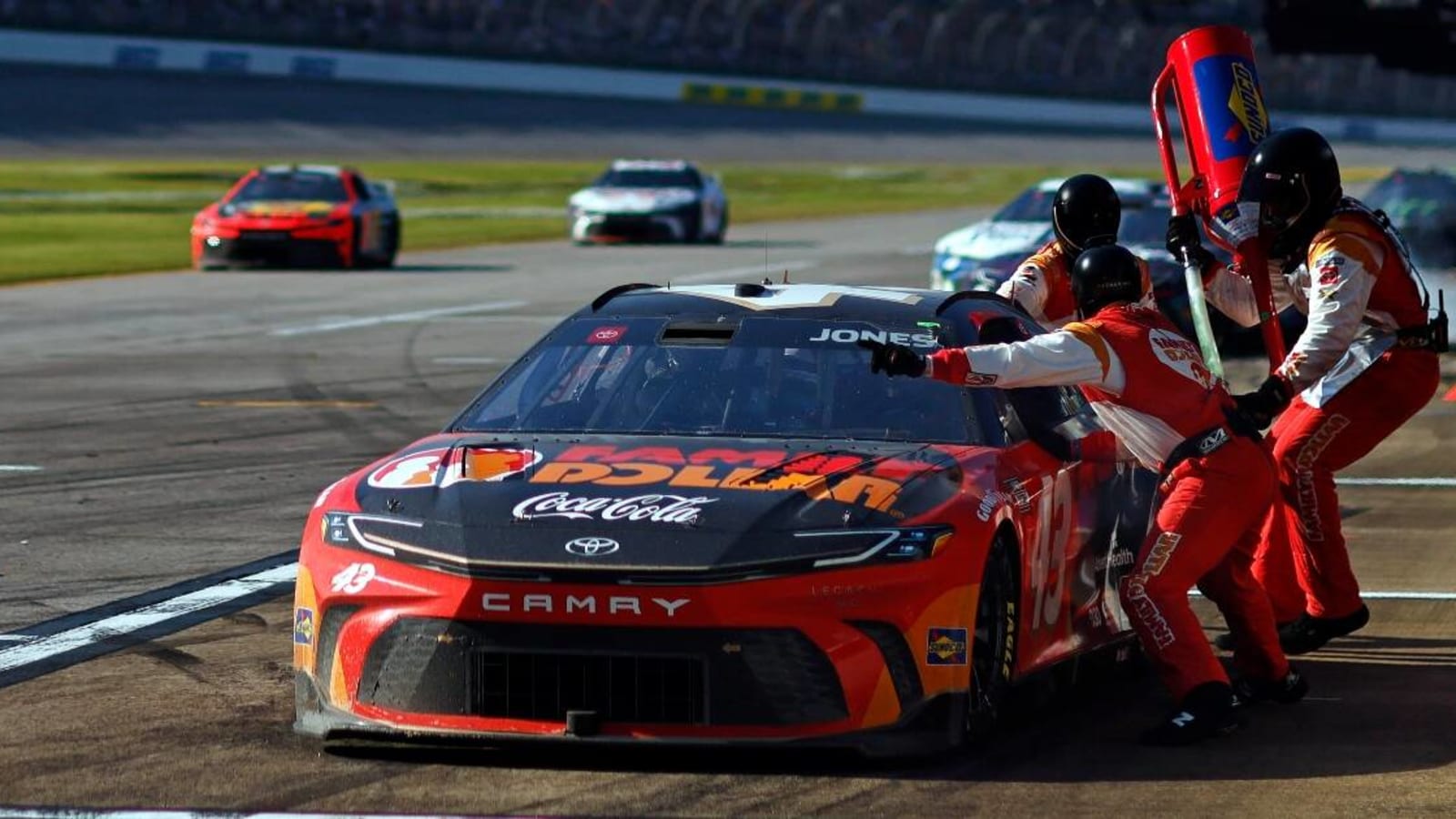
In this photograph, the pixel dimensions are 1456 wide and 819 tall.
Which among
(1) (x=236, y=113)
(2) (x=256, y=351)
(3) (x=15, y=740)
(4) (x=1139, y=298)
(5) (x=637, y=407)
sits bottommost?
(1) (x=236, y=113)

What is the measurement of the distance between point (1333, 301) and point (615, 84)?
73.5 meters

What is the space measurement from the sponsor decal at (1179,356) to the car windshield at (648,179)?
113 feet

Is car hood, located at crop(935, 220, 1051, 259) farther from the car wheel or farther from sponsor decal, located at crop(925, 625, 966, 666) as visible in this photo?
sponsor decal, located at crop(925, 625, 966, 666)

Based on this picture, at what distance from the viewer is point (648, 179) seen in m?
42.2

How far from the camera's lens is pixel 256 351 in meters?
21.5

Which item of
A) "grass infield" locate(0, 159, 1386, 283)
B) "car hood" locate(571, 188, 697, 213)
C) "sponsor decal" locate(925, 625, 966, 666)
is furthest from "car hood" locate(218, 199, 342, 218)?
"sponsor decal" locate(925, 625, 966, 666)

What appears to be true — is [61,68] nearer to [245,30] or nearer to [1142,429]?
[245,30]

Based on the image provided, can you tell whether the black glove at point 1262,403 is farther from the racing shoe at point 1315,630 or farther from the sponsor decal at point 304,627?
the sponsor decal at point 304,627

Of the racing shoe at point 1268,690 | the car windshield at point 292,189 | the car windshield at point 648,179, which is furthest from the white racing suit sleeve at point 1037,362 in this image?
the car windshield at point 648,179

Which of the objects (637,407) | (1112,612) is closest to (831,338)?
(637,407)

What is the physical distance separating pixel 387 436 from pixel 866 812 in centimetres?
934

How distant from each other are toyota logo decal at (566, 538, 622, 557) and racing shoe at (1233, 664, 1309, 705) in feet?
7.23

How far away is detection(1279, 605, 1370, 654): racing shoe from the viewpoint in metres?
8.66

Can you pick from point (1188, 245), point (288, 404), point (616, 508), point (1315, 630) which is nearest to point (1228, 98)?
point (1188, 245)
